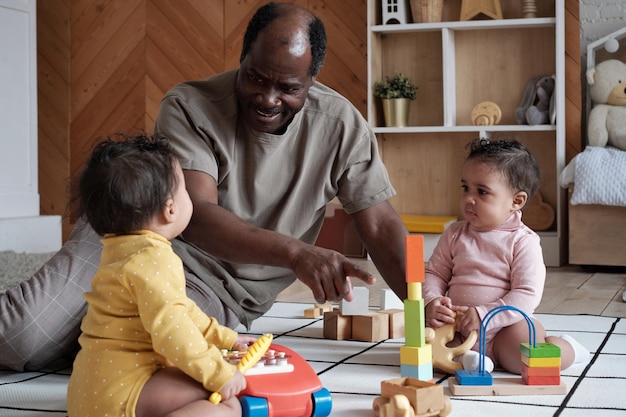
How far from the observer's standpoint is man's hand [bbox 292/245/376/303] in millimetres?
1203

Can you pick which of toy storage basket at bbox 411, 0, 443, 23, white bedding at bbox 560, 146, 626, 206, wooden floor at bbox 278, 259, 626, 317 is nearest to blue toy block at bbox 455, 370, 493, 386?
wooden floor at bbox 278, 259, 626, 317

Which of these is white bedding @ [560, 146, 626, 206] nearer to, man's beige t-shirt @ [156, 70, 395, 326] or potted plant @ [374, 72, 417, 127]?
potted plant @ [374, 72, 417, 127]

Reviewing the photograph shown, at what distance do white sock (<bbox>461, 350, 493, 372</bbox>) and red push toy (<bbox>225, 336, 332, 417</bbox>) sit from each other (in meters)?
0.38

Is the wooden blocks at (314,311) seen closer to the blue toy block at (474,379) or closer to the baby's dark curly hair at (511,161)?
the baby's dark curly hair at (511,161)

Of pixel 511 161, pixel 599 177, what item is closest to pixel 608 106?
pixel 599 177

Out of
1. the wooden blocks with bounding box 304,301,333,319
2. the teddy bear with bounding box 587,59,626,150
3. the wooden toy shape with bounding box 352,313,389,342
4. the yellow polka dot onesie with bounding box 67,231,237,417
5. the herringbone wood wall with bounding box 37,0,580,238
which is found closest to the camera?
the yellow polka dot onesie with bounding box 67,231,237,417

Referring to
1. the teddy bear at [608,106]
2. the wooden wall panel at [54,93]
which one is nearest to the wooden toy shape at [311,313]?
the teddy bear at [608,106]

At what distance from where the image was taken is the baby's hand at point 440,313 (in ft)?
5.17

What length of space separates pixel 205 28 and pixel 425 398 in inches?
126

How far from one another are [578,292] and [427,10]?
1.44m

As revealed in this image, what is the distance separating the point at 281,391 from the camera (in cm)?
118

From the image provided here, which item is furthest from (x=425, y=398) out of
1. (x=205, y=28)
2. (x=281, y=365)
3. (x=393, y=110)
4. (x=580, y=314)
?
(x=205, y=28)

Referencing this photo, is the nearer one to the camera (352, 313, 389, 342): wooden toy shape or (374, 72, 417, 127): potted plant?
(352, 313, 389, 342): wooden toy shape

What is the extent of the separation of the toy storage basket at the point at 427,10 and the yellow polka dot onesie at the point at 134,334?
2624mm
